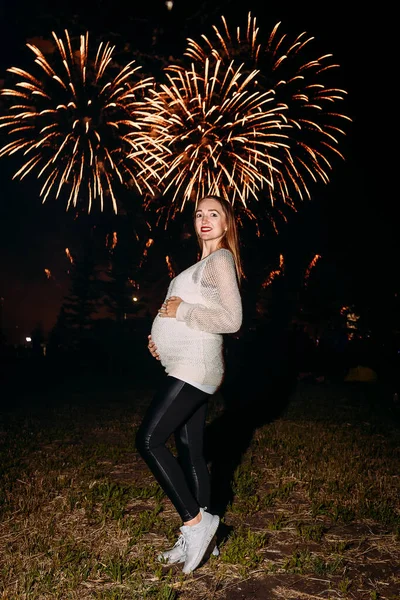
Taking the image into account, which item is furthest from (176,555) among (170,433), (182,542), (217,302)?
(217,302)

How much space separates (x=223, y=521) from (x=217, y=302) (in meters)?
2.21

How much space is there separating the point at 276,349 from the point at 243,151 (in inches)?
325

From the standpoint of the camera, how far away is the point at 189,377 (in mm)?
3494

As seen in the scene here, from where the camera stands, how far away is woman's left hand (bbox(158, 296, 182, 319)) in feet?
11.8

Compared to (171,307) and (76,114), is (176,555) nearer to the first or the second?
(171,307)

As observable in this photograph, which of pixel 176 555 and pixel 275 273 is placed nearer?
pixel 176 555

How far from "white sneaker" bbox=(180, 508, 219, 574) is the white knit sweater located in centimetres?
94

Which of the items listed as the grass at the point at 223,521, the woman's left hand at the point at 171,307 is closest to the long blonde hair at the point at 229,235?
the woman's left hand at the point at 171,307

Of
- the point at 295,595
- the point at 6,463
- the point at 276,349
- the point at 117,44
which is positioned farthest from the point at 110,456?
the point at 117,44

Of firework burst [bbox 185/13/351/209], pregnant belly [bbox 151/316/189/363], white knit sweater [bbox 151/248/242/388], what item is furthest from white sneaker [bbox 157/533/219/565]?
firework burst [bbox 185/13/351/209]

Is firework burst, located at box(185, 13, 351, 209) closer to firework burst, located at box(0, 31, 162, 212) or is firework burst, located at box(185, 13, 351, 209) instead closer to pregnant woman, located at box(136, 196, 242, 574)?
firework burst, located at box(0, 31, 162, 212)

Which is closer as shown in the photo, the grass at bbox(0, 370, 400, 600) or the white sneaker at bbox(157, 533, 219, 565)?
the grass at bbox(0, 370, 400, 600)

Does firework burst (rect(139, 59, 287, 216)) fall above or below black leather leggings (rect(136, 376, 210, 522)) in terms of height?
above

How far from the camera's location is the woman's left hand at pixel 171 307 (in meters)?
3.60
